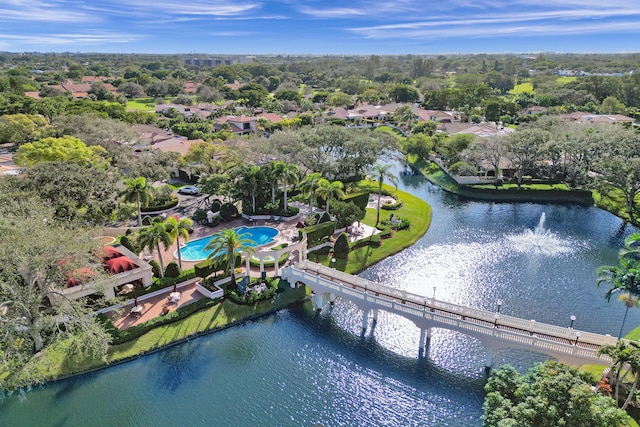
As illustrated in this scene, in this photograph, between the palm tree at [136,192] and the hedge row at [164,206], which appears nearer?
the palm tree at [136,192]

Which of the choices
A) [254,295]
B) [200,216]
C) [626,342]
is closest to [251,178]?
[200,216]

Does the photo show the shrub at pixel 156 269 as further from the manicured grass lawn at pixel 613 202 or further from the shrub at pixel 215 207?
A: the manicured grass lawn at pixel 613 202

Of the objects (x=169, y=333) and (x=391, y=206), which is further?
(x=391, y=206)

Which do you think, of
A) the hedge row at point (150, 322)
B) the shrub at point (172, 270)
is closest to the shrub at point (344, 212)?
the hedge row at point (150, 322)

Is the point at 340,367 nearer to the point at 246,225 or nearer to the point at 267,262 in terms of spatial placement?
the point at 267,262

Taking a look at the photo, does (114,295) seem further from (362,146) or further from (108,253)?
(362,146)

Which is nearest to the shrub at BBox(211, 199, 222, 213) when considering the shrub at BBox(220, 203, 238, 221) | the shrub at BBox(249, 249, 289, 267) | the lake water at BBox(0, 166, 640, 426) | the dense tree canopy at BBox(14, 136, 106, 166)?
the shrub at BBox(220, 203, 238, 221)
